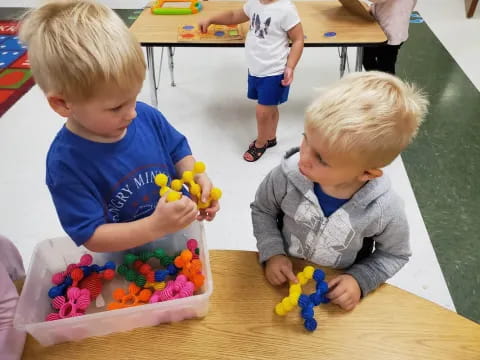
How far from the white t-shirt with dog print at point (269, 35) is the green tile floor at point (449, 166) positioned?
0.82 m

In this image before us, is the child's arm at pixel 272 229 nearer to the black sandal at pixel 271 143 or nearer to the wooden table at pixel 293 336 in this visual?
the wooden table at pixel 293 336

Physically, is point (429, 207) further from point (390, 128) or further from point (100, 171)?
point (100, 171)

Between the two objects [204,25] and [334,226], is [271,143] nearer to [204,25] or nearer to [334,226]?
[204,25]

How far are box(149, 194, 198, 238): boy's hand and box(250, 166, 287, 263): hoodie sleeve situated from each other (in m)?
0.19

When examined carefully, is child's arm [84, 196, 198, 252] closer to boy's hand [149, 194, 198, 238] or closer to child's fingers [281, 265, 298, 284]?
boy's hand [149, 194, 198, 238]

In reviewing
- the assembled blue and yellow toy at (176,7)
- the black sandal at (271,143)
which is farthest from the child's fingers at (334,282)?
the assembled blue and yellow toy at (176,7)

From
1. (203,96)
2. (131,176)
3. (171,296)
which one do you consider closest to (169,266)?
(171,296)

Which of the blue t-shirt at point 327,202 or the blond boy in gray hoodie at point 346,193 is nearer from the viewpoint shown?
the blond boy in gray hoodie at point 346,193

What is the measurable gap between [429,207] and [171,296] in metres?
1.39

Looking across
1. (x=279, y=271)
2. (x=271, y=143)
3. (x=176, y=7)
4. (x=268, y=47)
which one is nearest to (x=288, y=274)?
(x=279, y=271)

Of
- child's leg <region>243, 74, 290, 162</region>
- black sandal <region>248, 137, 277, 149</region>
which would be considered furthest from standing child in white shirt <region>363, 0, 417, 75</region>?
black sandal <region>248, 137, 277, 149</region>

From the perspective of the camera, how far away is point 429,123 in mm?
2205

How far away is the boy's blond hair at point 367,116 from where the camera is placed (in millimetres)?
646

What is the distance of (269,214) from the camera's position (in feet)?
2.86
